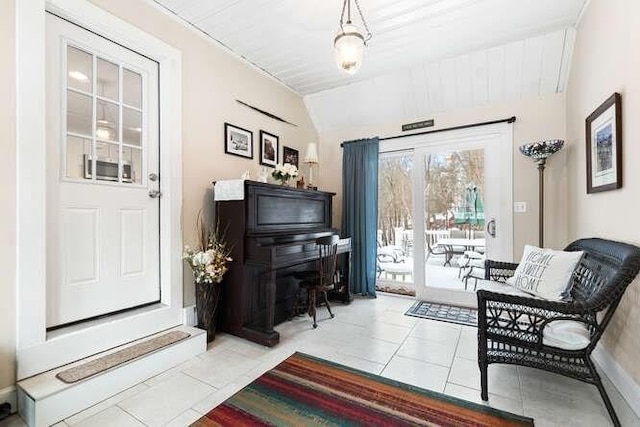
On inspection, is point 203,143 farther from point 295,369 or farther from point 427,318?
Answer: point 427,318

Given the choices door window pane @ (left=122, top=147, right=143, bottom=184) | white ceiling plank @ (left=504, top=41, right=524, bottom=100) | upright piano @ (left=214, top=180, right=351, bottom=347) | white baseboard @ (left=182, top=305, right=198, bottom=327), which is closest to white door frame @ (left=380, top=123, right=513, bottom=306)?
white ceiling plank @ (left=504, top=41, right=524, bottom=100)

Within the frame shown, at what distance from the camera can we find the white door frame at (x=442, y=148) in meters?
3.31

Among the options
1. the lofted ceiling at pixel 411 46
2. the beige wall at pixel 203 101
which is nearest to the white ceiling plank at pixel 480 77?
the lofted ceiling at pixel 411 46

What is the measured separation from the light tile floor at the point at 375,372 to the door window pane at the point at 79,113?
1.78 m

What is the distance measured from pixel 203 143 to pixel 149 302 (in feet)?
4.92

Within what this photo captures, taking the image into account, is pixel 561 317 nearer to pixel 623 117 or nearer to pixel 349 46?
pixel 623 117

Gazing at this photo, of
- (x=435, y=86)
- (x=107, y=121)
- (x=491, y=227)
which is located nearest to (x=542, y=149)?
(x=491, y=227)

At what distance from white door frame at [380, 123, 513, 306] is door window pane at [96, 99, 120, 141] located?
10.1 feet

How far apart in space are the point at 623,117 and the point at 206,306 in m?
3.33

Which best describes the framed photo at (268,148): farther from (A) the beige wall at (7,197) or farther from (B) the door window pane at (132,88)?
(A) the beige wall at (7,197)

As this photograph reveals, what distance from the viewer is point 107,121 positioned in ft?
7.28

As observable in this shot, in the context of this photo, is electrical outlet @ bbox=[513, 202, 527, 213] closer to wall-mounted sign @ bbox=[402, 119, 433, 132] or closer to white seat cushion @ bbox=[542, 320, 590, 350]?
wall-mounted sign @ bbox=[402, 119, 433, 132]

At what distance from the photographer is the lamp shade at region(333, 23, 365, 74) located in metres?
1.76

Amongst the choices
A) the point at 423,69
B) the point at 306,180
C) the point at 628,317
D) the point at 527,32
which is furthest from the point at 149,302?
the point at 527,32
